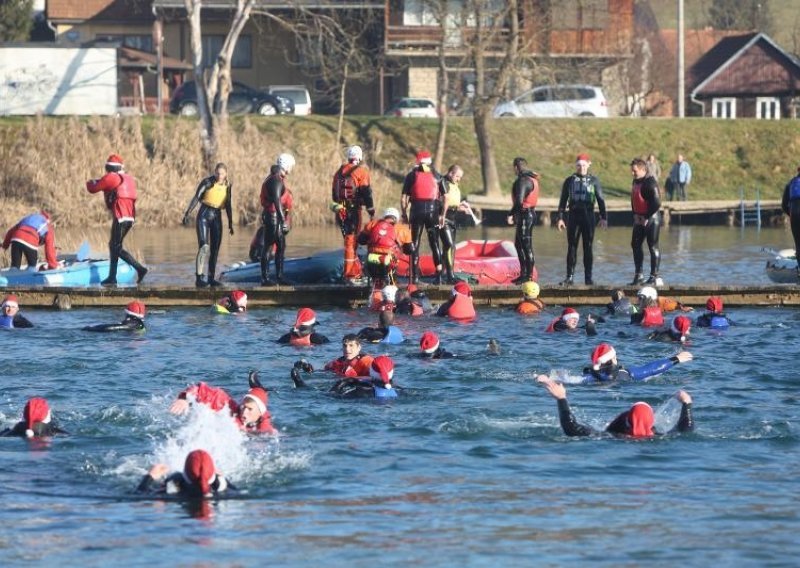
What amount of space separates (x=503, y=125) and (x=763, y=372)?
32521mm

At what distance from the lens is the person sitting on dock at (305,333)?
21.1m

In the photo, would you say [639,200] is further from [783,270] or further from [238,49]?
[238,49]

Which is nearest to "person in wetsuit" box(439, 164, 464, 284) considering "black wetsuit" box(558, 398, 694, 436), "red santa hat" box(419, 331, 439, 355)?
"red santa hat" box(419, 331, 439, 355)

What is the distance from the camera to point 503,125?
169 ft

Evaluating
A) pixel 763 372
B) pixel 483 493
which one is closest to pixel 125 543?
pixel 483 493

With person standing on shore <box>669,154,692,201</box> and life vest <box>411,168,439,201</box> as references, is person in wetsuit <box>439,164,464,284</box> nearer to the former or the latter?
life vest <box>411,168,439,201</box>

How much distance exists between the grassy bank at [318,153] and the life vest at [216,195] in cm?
1581

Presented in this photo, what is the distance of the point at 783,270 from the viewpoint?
27.9 meters

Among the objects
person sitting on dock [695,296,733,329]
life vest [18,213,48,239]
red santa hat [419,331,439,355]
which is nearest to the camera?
red santa hat [419,331,439,355]

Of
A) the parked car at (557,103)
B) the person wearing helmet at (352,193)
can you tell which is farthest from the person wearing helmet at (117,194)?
the parked car at (557,103)

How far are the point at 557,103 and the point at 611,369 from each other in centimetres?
3763

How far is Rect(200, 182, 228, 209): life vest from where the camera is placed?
23.9 m

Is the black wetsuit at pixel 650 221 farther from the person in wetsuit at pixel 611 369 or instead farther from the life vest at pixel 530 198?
the person in wetsuit at pixel 611 369

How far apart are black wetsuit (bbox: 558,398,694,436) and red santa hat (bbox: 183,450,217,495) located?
3523 millimetres
